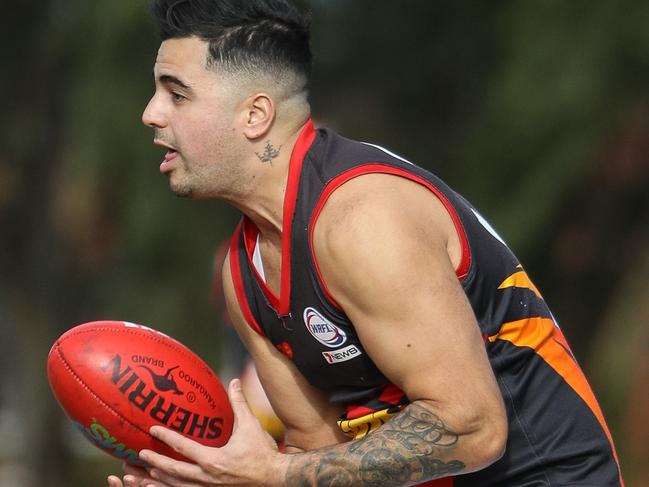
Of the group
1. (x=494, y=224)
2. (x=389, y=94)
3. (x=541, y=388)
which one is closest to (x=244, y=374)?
(x=494, y=224)

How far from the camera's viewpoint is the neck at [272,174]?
11.9ft

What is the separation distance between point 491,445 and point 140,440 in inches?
41.8

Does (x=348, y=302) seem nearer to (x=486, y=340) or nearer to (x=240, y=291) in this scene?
(x=486, y=340)

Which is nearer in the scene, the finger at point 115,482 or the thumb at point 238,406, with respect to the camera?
the thumb at point 238,406

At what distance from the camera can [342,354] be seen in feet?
11.6

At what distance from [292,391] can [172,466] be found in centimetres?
64

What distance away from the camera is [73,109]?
29.9ft

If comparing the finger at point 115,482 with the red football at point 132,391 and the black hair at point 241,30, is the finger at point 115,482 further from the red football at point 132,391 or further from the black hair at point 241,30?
the black hair at point 241,30

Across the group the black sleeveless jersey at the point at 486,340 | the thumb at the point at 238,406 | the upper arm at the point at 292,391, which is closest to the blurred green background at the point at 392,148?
the upper arm at the point at 292,391

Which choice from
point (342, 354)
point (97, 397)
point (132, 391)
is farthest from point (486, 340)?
point (97, 397)

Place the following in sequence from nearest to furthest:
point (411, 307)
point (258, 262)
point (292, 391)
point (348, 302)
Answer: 1. point (411, 307)
2. point (348, 302)
3. point (258, 262)
4. point (292, 391)

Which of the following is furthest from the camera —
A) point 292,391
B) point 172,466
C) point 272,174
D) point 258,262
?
point 292,391

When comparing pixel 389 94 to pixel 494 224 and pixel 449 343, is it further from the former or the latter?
pixel 449 343

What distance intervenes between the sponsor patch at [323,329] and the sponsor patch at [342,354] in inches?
1.0
